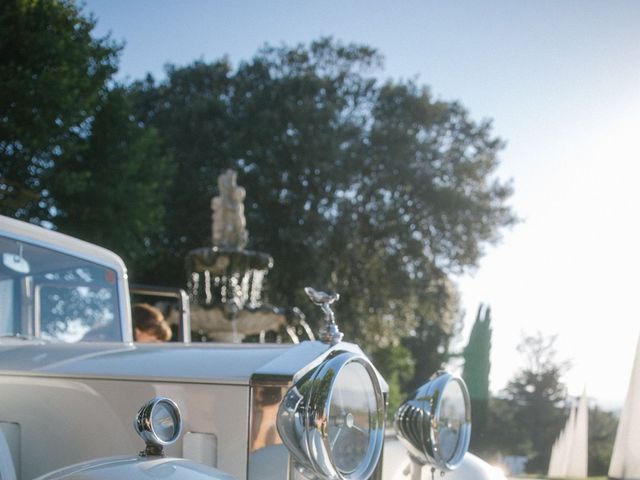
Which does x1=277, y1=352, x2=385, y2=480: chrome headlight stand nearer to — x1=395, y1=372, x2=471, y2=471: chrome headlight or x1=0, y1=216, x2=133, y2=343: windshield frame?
x1=395, y1=372, x2=471, y2=471: chrome headlight

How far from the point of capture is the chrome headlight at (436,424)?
9.53ft

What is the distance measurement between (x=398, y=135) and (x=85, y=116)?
900 cm

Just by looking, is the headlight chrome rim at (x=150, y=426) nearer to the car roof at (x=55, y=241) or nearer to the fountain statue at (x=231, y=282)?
the car roof at (x=55, y=241)

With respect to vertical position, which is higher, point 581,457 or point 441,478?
point 441,478

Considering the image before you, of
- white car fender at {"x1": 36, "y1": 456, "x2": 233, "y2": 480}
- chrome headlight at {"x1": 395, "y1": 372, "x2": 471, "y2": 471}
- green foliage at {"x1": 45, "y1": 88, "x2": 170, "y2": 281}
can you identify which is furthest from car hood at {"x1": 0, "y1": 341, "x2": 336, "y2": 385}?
green foliage at {"x1": 45, "y1": 88, "x2": 170, "y2": 281}

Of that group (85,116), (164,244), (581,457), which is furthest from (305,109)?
(581,457)

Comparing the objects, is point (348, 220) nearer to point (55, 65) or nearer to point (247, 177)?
point (247, 177)

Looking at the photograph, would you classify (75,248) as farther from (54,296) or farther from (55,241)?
(54,296)

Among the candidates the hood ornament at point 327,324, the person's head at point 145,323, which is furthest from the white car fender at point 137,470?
the person's head at point 145,323

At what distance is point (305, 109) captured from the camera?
62.1ft

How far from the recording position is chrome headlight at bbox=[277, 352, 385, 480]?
2195 mm

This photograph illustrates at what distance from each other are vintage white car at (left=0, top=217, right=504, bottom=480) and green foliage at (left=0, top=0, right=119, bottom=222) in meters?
8.99

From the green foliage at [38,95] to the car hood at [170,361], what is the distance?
941cm

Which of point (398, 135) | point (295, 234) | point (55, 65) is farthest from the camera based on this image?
point (398, 135)
